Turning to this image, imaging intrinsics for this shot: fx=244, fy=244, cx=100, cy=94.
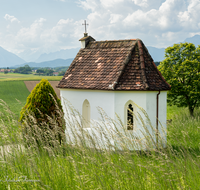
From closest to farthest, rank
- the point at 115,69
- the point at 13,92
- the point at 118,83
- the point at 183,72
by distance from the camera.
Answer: the point at 118,83 → the point at 115,69 → the point at 183,72 → the point at 13,92

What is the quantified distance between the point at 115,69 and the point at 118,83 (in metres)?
1.26

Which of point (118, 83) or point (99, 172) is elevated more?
point (118, 83)

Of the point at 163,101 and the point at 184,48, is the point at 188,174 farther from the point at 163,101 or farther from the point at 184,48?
the point at 184,48

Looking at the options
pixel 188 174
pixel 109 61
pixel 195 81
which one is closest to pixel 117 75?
pixel 109 61

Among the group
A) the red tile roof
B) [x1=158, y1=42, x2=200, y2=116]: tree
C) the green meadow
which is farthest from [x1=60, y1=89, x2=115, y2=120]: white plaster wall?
[x1=158, y1=42, x2=200, y2=116]: tree

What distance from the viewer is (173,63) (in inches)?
938

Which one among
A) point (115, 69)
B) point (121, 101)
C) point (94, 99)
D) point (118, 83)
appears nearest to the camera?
point (121, 101)

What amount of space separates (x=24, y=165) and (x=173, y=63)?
21059 millimetres

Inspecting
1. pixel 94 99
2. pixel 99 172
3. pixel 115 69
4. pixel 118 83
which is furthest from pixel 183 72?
pixel 99 172

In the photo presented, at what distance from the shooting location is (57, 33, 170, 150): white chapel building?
13758 mm

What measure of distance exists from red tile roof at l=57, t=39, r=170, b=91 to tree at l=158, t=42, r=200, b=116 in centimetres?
834

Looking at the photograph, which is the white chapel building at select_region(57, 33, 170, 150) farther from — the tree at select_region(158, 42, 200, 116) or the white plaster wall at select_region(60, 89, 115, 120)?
the tree at select_region(158, 42, 200, 116)

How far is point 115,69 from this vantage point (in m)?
14.8

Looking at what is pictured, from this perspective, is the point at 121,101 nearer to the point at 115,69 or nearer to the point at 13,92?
the point at 115,69
